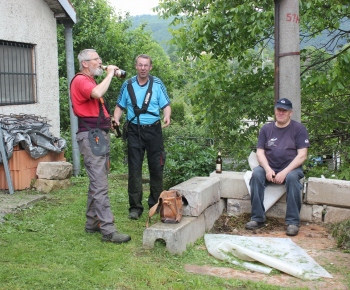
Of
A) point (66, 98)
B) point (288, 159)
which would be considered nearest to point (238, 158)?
point (288, 159)

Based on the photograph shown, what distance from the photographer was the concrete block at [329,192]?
222 inches

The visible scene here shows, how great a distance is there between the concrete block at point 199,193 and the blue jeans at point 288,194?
0.46m

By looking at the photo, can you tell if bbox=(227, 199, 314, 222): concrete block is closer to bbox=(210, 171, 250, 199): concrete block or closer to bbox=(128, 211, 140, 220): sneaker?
bbox=(210, 171, 250, 199): concrete block

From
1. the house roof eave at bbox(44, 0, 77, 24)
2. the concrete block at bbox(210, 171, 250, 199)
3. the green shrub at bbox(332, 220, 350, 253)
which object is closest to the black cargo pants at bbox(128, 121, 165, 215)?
the concrete block at bbox(210, 171, 250, 199)

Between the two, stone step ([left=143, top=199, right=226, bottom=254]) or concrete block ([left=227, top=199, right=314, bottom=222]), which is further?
concrete block ([left=227, top=199, right=314, bottom=222])

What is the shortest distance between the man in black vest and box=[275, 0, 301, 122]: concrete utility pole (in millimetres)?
1433

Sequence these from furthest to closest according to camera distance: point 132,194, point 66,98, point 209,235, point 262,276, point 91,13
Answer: point 91,13 → point 66,98 → point 132,194 → point 209,235 → point 262,276

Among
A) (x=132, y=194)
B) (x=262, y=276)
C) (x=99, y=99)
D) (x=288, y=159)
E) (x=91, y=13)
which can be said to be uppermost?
(x=91, y=13)

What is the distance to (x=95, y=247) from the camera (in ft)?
16.1

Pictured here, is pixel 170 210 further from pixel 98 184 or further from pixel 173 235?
pixel 98 184

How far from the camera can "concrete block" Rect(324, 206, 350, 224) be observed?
225 inches

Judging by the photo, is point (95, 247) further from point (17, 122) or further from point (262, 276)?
point (17, 122)

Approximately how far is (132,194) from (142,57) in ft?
5.56

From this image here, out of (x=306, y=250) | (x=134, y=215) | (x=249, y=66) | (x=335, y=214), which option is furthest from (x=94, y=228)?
(x=249, y=66)
